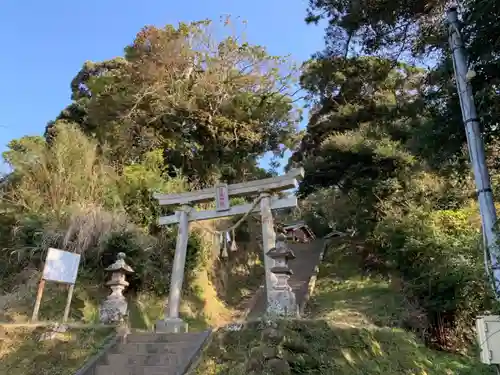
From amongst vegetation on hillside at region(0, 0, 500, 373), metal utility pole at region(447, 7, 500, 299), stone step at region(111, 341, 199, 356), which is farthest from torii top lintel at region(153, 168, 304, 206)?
metal utility pole at region(447, 7, 500, 299)

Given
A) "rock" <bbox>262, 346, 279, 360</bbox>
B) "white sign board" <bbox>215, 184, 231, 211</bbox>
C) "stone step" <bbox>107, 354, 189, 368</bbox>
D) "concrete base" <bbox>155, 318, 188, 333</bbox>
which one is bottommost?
"stone step" <bbox>107, 354, 189, 368</bbox>

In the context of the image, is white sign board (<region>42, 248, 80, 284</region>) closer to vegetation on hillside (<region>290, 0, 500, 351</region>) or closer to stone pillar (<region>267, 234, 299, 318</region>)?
stone pillar (<region>267, 234, 299, 318</region>)

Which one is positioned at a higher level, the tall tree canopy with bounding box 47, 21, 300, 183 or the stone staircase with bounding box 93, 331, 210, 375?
the tall tree canopy with bounding box 47, 21, 300, 183

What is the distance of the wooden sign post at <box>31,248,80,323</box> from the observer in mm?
7395

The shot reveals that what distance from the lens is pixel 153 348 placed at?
6.88m

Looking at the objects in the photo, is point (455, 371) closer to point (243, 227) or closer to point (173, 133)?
point (243, 227)

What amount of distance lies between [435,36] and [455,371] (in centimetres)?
589

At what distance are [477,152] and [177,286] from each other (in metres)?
6.55

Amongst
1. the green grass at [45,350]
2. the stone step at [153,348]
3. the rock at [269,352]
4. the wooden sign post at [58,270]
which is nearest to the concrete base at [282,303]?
the rock at [269,352]

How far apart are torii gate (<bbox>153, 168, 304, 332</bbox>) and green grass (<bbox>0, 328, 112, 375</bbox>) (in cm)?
167

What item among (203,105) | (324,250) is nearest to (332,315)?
(324,250)

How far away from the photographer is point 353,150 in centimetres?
1412

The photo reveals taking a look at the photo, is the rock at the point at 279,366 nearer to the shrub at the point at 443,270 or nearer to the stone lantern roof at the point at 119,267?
the shrub at the point at 443,270

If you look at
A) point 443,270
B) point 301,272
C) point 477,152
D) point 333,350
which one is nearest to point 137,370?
point 333,350
